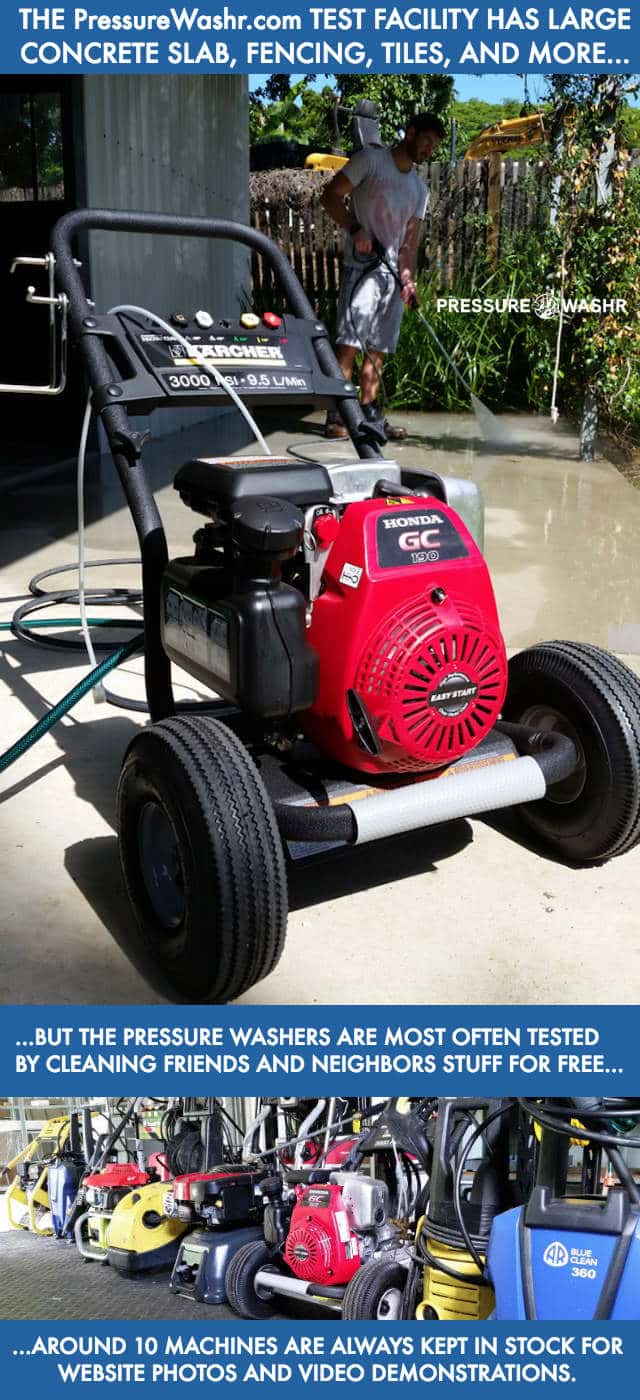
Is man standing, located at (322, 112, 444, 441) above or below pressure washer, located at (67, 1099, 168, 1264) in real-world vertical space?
above

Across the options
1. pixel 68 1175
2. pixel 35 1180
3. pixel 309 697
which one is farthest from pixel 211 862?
pixel 35 1180

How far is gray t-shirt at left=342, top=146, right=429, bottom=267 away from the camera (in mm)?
6379

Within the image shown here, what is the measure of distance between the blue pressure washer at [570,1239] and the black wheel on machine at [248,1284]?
1.40 meters

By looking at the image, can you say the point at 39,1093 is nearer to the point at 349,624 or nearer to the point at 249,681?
the point at 249,681

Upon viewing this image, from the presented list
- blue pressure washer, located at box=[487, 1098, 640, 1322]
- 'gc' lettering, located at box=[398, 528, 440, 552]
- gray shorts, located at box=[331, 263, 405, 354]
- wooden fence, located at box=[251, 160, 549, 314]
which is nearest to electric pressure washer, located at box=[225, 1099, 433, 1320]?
Result: blue pressure washer, located at box=[487, 1098, 640, 1322]

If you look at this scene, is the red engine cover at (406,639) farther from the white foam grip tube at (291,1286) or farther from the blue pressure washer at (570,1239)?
the white foam grip tube at (291,1286)

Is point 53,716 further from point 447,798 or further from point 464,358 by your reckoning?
point 464,358

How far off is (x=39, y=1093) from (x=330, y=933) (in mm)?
621

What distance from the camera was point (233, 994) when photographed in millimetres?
2188

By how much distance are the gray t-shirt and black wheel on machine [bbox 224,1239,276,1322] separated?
16.1 ft

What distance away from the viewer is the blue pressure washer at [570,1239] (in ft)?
6.25

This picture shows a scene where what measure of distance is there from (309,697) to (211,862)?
0.42 m

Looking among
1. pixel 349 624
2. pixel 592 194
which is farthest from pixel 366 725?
pixel 592 194

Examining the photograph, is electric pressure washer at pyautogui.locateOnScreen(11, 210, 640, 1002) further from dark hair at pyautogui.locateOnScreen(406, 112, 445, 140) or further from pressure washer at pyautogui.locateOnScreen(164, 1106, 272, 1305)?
dark hair at pyautogui.locateOnScreen(406, 112, 445, 140)
